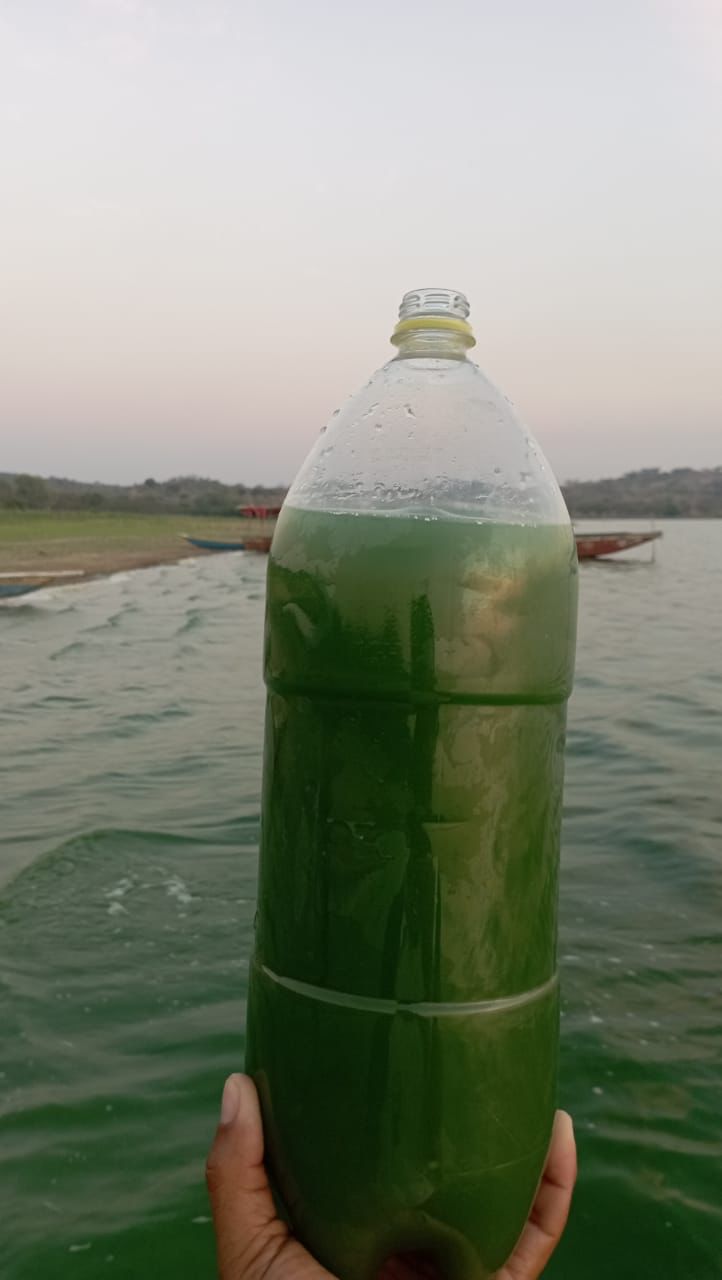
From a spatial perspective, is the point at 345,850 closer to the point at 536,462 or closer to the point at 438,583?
the point at 438,583

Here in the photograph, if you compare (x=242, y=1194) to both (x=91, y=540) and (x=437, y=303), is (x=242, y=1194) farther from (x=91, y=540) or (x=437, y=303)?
(x=91, y=540)

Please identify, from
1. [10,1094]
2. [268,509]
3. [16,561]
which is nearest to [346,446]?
[10,1094]

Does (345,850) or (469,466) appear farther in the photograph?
(469,466)

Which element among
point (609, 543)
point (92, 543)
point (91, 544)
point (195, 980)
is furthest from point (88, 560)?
point (195, 980)

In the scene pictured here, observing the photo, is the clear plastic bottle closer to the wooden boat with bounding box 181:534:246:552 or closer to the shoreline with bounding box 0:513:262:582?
the shoreline with bounding box 0:513:262:582

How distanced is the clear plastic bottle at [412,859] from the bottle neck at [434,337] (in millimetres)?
262

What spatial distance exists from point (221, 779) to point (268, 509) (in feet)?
205

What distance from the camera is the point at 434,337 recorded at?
7.23 feet

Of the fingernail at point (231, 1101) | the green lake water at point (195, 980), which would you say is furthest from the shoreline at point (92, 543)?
the fingernail at point (231, 1101)

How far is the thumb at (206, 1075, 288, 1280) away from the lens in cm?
203

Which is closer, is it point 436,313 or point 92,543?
point 436,313

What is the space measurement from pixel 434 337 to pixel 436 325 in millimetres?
32

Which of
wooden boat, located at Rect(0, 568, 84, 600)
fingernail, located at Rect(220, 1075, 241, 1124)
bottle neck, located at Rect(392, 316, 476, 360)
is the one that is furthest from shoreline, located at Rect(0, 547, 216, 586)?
fingernail, located at Rect(220, 1075, 241, 1124)

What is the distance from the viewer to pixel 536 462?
88.2 inches
